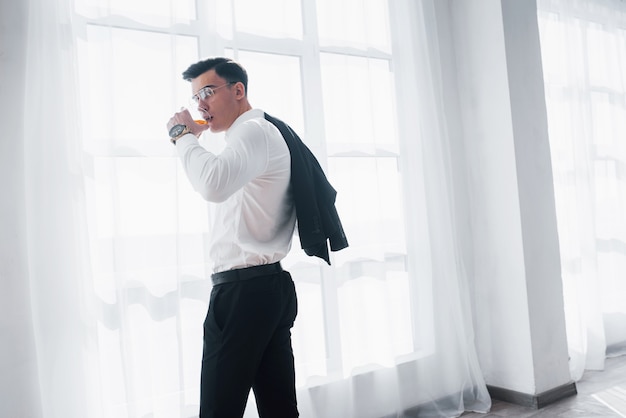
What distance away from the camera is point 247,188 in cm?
164

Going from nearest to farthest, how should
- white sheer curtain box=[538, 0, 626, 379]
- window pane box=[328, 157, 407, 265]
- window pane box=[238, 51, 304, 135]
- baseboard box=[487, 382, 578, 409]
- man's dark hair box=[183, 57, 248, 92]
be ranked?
man's dark hair box=[183, 57, 248, 92] → window pane box=[238, 51, 304, 135] → window pane box=[328, 157, 407, 265] → baseboard box=[487, 382, 578, 409] → white sheer curtain box=[538, 0, 626, 379]

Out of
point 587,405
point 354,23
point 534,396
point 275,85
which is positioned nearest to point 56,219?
point 275,85

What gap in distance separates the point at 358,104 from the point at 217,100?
1246 millimetres

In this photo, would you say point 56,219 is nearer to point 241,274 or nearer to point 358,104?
point 241,274

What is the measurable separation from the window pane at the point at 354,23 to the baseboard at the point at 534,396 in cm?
200

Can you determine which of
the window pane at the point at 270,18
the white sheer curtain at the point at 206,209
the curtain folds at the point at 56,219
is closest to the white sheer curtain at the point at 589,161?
the white sheer curtain at the point at 206,209

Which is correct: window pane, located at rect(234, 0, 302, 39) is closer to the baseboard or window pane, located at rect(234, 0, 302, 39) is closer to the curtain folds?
the curtain folds

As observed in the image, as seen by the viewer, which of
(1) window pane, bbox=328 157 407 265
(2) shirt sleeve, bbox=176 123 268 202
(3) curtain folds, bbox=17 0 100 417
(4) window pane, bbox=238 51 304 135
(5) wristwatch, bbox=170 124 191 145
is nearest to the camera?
(2) shirt sleeve, bbox=176 123 268 202

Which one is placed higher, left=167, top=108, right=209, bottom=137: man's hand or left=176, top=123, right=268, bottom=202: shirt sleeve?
left=167, top=108, right=209, bottom=137: man's hand

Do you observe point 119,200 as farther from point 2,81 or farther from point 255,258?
point 255,258

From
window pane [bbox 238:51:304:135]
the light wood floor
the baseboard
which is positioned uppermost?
window pane [bbox 238:51:304:135]

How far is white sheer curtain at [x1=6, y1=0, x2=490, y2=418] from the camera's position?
78.7 inches

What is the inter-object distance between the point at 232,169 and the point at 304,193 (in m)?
0.29

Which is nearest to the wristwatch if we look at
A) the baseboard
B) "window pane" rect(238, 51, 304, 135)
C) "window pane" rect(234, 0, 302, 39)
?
"window pane" rect(238, 51, 304, 135)
